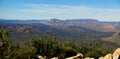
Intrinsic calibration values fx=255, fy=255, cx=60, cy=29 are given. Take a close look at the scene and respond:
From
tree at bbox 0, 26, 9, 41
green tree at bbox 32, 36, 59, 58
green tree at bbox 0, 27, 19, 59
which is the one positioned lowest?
green tree at bbox 32, 36, 59, 58

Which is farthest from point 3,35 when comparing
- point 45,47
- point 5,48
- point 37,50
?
point 45,47

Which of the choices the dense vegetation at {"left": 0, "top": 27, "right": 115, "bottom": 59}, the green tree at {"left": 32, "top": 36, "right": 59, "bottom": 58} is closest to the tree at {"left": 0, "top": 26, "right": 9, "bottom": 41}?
the dense vegetation at {"left": 0, "top": 27, "right": 115, "bottom": 59}

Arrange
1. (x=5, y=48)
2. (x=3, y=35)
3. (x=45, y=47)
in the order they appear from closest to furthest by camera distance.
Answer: (x=5, y=48), (x=3, y=35), (x=45, y=47)

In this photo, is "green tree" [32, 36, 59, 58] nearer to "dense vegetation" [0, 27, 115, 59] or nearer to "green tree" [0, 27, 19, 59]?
"dense vegetation" [0, 27, 115, 59]

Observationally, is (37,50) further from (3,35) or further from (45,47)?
(3,35)

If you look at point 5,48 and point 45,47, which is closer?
point 5,48

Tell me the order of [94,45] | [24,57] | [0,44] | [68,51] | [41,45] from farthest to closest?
[94,45], [41,45], [68,51], [24,57], [0,44]

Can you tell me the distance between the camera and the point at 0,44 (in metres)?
68.6

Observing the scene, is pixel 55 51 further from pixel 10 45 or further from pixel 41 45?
pixel 10 45

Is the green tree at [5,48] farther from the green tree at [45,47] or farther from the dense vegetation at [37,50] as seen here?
the green tree at [45,47]

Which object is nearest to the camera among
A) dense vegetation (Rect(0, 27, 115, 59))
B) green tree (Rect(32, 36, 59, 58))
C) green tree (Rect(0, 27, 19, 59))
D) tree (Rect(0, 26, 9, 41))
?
green tree (Rect(0, 27, 19, 59))

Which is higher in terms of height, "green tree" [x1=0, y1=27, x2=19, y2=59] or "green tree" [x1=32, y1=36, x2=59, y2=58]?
"green tree" [x1=0, y1=27, x2=19, y2=59]

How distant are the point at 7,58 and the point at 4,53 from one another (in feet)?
5.25

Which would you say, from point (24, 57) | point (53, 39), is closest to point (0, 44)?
point (24, 57)
